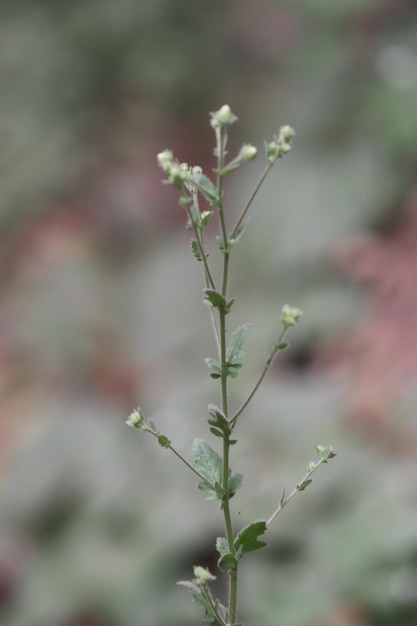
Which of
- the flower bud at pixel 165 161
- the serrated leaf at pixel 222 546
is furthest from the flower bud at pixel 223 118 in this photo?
the serrated leaf at pixel 222 546

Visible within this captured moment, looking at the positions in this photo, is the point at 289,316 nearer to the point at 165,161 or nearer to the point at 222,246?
the point at 222,246

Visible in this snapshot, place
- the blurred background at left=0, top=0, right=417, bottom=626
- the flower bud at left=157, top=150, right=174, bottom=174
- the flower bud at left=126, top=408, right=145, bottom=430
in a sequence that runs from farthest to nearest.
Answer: the blurred background at left=0, top=0, right=417, bottom=626
the flower bud at left=126, top=408, right=145, bottom=430
the flower bud at left=157, top=150, right=174, bottom=174

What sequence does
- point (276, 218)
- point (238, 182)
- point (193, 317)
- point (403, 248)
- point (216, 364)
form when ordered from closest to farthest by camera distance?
Answer: point (216, 364), point (403, 248), point (276, 218), point (193, 317), point (238, 182)

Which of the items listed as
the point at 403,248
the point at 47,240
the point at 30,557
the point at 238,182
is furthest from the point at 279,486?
the point at 47,240

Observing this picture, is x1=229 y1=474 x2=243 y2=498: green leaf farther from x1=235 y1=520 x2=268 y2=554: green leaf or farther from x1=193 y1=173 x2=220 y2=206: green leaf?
x1=193 y1=173 x2=220 y2=206: green leaf

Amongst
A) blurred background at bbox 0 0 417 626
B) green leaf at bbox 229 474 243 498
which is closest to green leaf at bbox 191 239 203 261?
green leaf at bbox 229 474 243 498

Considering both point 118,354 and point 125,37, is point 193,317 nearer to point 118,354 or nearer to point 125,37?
point 118,354

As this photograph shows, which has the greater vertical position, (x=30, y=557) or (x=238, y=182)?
(x=238, y=182)
